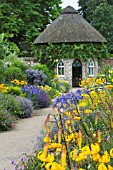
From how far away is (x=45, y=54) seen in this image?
83.1ft

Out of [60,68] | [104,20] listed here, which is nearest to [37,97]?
[60,68]

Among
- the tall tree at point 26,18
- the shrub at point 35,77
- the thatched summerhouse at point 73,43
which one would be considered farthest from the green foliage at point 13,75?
the tall tree at point 26,18

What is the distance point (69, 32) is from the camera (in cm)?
2509

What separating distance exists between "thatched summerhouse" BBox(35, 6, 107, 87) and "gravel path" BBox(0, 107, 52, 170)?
1481 cm

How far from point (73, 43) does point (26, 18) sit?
7951 millimetres

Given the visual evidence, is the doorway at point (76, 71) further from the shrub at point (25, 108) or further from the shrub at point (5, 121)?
the shrub at point (5, 121)

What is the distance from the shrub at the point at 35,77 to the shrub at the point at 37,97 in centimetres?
305

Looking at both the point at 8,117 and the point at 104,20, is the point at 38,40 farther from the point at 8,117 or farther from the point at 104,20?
the point at 8,117

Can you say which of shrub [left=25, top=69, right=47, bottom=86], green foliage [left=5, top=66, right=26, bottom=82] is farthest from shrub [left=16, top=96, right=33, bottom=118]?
shrub [left=25, top=69, right=47, bottom=86]

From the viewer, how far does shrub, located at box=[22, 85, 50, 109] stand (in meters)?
13.3

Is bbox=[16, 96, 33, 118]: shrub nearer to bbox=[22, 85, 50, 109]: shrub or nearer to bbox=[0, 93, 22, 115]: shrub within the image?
bbox=[0, 93, 22, 115]: shrub

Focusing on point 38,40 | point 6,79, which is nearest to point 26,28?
point 38,40

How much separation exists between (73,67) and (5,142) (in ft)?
59.3

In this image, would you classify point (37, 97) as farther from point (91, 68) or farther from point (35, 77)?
point (91, 68)
